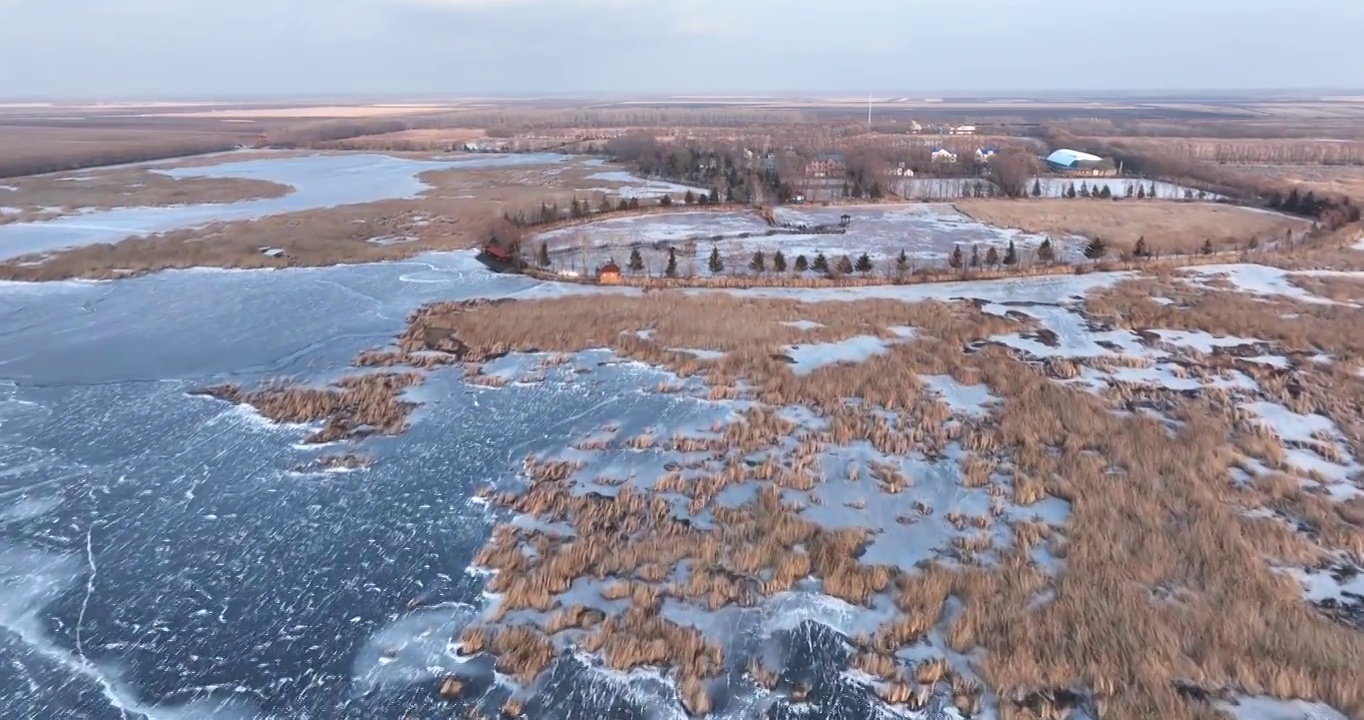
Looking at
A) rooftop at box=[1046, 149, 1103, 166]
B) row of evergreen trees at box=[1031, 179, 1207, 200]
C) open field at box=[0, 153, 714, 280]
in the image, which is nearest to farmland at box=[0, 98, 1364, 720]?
open field at box=[0, 153, 714, 280]

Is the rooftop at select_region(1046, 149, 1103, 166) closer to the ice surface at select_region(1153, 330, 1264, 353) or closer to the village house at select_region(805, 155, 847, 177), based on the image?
the village house at select_region(805, 155, 847, 177)

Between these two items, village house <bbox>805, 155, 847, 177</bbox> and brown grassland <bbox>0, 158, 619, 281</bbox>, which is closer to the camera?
brown grassland <bbox>0, 158, 619, 281</bbox>

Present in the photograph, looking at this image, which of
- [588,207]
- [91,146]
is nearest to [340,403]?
[588,207]

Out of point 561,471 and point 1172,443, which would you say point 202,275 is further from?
point 1172,443


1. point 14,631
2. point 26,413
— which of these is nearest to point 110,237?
point 26,413

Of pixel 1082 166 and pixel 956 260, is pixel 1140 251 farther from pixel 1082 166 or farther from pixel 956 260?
pixel 1082 166

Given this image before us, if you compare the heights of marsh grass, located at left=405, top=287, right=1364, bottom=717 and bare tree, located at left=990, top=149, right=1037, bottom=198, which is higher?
bare tree, located at left=990, top=149, right=1037, bottom=198
